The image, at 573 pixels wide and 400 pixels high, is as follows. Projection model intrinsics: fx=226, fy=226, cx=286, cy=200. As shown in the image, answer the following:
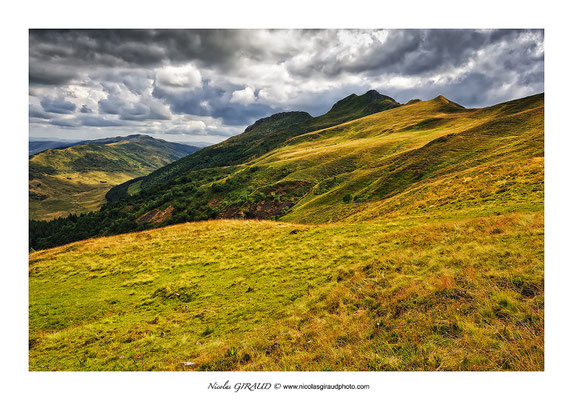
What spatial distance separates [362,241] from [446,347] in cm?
915

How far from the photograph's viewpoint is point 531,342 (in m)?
4.89

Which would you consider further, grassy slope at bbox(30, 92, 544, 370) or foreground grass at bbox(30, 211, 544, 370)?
grassy slope at bbox(30, 92, 544, 370)

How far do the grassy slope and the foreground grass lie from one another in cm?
5

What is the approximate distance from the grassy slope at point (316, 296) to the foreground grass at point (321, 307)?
45 mm

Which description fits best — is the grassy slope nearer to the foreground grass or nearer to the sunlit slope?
the foreground grass

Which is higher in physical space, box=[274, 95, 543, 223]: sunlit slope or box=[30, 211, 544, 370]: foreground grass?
box=[274, 95, 543, 223]: sunlit slope

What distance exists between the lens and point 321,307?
27.0 ft

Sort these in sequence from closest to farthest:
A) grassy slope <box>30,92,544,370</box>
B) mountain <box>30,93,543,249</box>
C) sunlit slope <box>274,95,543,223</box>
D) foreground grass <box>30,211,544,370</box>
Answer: foreground grass <box>30,211,544,370</box> → grassy slope <box>30,92,544,370</box> → sunlit slope <box>274,95,543,223</box> → mountain <box>30,93,543,249</box>

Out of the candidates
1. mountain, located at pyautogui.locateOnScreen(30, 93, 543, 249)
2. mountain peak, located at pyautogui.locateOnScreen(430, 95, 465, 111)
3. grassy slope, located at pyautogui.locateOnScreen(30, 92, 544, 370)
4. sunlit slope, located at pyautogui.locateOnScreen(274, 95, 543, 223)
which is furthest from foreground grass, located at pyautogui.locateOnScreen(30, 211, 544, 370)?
mountain peak, located at pyautogui.locateOnScreen(430, 95, 465, 111)

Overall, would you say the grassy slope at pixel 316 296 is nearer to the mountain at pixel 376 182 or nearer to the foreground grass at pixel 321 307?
the foreground grass at pixel 321 307

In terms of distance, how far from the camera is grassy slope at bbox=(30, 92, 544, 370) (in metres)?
5.62

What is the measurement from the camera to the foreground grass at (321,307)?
5.51 m
